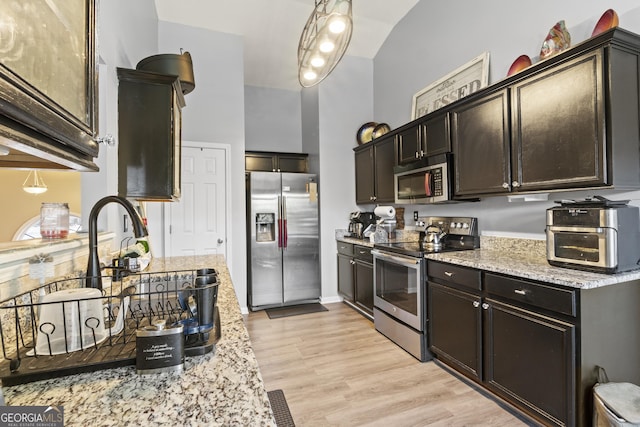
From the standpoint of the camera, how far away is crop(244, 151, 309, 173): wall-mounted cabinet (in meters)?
4.91

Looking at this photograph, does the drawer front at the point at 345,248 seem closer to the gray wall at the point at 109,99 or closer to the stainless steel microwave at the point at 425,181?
the stainless steel microwave at the point at 425,181

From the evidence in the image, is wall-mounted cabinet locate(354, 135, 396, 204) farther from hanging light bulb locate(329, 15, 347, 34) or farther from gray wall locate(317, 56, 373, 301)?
hanging light bulb locate(329, 15, 347, 34)

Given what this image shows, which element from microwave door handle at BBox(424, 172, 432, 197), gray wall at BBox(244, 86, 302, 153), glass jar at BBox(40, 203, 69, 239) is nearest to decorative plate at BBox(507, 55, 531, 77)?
microwave door handle at BBox(424, 172, 432, 197)

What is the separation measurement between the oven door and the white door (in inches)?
76.9

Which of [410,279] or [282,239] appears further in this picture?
[282,239]

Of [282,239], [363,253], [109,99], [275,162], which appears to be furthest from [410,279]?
[275,162]

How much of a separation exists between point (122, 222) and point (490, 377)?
9.10 feet

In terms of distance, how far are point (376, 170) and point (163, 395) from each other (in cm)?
371

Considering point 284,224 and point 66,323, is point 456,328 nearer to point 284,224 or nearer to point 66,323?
point 66,323

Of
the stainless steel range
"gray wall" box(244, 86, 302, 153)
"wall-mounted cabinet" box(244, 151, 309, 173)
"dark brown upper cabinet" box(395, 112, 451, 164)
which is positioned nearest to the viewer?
the stainless steel range

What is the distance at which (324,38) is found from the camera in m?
2.36

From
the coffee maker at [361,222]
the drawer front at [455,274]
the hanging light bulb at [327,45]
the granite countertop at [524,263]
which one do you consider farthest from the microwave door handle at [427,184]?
the hanging light bulb at [327,45]

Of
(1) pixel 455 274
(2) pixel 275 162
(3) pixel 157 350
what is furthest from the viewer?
(2) pixel 275 162

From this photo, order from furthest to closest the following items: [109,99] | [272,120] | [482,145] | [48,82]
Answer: [272,120]
[482,145]
[109,99]
[48,82]
